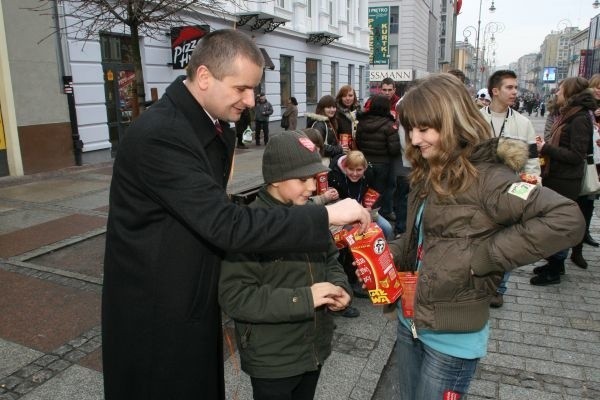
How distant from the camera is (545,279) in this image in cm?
516

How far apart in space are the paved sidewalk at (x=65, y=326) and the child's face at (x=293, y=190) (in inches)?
34.7

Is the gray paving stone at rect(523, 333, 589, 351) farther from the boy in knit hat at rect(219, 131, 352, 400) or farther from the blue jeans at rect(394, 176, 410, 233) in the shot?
the blue jeans at rect(394, 176, 410, 233)

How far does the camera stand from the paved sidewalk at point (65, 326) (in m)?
3.18

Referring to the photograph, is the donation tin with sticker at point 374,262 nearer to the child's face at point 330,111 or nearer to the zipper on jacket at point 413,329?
the zipper on jacket at point 413,329

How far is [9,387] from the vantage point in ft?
10.1

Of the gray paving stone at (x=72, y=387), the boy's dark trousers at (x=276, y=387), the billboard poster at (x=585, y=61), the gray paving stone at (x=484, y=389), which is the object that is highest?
the billboard poster at (x=585, y=61)

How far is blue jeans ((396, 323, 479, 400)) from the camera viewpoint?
204 centimetres

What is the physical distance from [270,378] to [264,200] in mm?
750

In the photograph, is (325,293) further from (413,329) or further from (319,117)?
(319,117)

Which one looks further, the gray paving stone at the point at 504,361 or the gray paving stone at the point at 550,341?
the gray paving stone at the point at 550,341

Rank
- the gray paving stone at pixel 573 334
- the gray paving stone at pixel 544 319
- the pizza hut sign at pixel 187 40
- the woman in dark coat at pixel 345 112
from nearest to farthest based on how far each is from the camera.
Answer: the gray paving stone at pixel 573 334 → the gray paving stone at pixel 544 319 → the pizza hut sign at pixel 187 40 → the woman in dark coat at pixel 345 112

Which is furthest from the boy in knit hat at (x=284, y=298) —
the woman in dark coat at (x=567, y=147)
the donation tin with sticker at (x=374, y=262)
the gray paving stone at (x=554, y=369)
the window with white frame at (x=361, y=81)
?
the window with white frame at (x=361, y=81)

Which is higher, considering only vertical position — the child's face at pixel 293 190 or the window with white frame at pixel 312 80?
the window with white frame at pixel 312 80

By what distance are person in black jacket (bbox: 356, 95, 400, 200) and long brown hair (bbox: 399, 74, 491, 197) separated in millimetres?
4485
